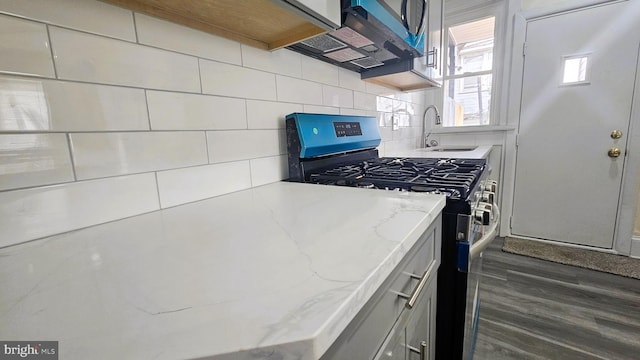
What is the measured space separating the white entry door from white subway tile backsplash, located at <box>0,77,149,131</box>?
9.44ft

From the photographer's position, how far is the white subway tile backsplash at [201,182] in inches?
28.2

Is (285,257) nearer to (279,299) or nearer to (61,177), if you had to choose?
(279,299)

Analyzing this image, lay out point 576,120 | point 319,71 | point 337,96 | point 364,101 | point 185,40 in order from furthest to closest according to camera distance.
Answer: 1. point 576,120
2. point 364,101
3. point 337,96
4. point 319,71
5. point 185,40

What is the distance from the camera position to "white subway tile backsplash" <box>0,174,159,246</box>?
0.49 m

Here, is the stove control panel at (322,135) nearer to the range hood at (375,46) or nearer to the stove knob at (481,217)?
the range hood at (375,46)

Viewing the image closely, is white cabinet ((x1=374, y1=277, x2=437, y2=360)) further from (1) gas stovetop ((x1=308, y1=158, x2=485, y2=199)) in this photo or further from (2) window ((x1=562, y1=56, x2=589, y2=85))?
(2) window ((x1=562, y1=56, x2=589, y2=85))

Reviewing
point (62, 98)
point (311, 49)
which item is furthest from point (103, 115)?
point (311, 49)

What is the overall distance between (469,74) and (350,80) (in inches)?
70.7

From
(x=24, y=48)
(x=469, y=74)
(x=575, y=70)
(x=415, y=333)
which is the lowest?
(x=415, y=333)

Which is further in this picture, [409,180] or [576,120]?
[576,120]

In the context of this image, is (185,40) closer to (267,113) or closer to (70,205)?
(267,113)

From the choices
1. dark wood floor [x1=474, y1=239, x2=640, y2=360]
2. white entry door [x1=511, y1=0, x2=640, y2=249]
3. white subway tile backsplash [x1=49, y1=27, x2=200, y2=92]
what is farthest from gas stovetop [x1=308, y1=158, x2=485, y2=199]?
white entry door [x1=511, y1=0, x2=640, y2=249]

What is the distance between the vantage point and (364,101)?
1.61 metres

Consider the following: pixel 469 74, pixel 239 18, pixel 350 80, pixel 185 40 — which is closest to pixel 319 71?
pixel 350 80
